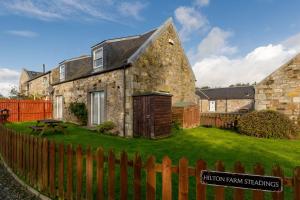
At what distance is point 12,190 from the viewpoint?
5.36 meters

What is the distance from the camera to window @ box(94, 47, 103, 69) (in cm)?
1712

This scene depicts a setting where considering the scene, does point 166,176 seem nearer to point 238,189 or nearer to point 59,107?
point 238,189

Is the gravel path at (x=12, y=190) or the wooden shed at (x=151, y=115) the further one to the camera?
the wooden shed at (x=151, y=115)

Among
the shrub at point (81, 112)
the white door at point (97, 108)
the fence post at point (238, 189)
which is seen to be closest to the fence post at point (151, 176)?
the fence post at point (238, 189)

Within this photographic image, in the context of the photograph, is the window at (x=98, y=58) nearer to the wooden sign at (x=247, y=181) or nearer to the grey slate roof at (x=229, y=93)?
the wooden sign at (x=247, y=181)

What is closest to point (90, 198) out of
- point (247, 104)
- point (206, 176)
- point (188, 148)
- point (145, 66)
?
point (206, 176)

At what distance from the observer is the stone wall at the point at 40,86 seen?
3238cm

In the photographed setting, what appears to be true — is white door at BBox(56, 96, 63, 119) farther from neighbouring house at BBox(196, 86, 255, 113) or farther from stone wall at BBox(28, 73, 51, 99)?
neighbouring house at BBox(196, 86, 255, 113)

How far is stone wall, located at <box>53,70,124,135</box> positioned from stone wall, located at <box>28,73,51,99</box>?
12.4 metres

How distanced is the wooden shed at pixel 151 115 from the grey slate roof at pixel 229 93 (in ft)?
116

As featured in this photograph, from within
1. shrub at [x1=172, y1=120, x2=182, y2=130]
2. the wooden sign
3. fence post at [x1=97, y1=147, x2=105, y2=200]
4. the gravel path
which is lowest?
the gravel path

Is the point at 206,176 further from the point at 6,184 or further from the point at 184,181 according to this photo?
the point at 6,184

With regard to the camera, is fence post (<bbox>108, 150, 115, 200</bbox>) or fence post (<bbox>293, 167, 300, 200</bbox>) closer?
fence post (<bbox>293, 167, 300, 200</bbox>)

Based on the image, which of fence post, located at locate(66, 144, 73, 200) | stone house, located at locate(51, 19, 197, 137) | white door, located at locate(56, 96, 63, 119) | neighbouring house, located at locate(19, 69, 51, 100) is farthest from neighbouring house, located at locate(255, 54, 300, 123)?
neighbouring house, located at locate(19, 69, 51, 100)
